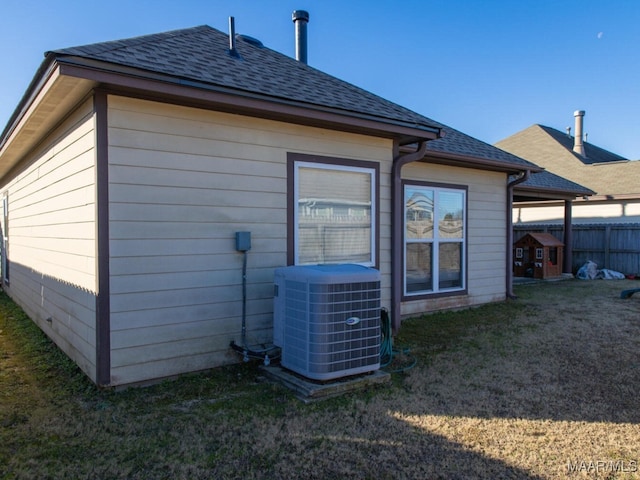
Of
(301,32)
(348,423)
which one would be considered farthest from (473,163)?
(348,423)

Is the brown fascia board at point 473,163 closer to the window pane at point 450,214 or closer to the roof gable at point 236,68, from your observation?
the window pane at point 450,214

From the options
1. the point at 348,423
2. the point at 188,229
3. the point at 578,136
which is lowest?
the point at 348,423

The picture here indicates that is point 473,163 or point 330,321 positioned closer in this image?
point 330,321

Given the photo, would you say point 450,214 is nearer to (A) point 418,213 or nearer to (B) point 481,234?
(A) point 418,213

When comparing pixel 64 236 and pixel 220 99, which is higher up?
pixel 220 99

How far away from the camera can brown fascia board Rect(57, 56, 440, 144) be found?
3.42 metres

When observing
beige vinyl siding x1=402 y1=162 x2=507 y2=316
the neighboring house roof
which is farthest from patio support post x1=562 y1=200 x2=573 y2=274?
beige vinyl siding x1=402 y1=162 x2=507 y2=316

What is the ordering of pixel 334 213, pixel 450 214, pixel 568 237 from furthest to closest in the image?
pixel 568 237
pixel 450 214
pixel 334 213

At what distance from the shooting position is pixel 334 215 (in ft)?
16.8

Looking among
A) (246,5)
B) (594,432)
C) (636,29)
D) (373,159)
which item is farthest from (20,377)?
(636,29)

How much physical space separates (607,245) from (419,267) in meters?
9.74

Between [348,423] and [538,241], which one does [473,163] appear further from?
[538,241]

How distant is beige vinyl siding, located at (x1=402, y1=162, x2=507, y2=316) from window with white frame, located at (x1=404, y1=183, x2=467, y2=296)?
0.54 ft

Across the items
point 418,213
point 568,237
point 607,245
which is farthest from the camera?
point 607,245
